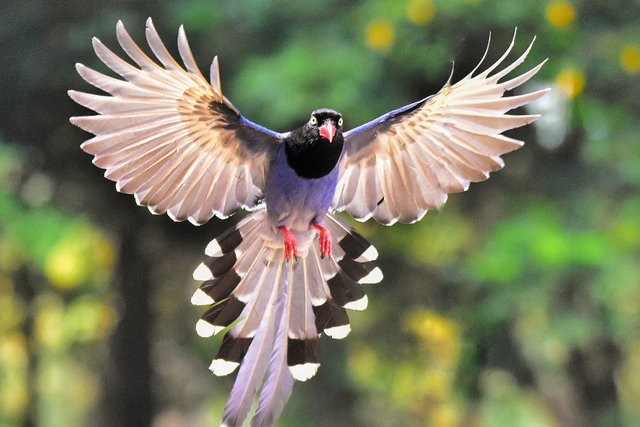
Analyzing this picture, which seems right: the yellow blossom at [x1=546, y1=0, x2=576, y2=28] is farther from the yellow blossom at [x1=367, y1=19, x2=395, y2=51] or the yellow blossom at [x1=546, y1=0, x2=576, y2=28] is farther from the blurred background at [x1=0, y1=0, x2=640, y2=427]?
the yellow blossom at [x1=367, y1=19, x2=395, y2=51]

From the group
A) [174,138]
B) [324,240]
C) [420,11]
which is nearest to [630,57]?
[420,11]

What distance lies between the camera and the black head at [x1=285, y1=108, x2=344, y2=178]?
2.25 meters

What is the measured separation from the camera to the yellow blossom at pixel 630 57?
5840mm

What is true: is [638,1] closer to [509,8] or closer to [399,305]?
[509,8]

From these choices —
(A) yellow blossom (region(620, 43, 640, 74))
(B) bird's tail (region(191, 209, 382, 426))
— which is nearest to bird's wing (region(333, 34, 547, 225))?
(B) bird's tail (region(191, 209, 382, 426))

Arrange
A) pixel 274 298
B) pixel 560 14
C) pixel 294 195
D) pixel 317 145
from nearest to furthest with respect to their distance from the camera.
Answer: pixel 317 145 → pixel 294 195 → pixel 274 298 → pixel 560 14

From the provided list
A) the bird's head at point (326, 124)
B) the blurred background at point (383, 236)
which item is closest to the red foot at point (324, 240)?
the bird's head at point (326, 124)

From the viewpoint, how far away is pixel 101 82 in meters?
2.00

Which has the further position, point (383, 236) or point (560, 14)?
point (383, 236)

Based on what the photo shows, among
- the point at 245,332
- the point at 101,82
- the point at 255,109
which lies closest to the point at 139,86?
the point at 101,82

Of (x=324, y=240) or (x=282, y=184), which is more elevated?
(x=282, y=184)

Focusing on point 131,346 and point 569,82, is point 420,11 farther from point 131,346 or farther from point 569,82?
point 131,346

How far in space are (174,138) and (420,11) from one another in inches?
136

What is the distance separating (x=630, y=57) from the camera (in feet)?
19.2
